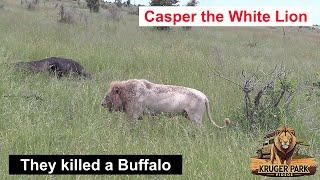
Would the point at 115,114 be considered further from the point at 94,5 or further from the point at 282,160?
the point at 94,5

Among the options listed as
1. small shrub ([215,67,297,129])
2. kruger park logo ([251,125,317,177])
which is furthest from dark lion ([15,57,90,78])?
kruger park logo ([251,125,317,177])

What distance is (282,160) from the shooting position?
15.8 ft

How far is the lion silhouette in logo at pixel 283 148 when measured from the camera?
190 inches

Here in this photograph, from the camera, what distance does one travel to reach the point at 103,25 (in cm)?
1753

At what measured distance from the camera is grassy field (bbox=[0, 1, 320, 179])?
16.8ft

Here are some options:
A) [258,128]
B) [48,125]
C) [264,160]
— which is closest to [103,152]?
[48,125]

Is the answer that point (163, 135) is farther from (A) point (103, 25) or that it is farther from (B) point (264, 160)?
(A) point (103, 25)

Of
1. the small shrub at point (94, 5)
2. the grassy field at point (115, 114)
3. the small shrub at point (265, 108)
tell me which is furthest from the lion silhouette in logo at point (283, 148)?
the small shrub at point (94, 5)

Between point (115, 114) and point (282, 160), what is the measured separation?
9.57 ft

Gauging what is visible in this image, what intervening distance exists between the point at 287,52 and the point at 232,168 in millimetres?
13448

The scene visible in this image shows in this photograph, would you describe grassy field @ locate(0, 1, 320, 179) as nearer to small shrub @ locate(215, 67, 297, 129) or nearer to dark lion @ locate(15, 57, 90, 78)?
small shrub @ locate(215, 67, 297, 129)

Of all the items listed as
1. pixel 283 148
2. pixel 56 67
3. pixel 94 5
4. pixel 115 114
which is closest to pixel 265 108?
pixel 283 148

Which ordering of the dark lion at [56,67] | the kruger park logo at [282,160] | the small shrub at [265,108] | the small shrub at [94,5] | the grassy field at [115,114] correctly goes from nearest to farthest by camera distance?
the kruger park logo at [282,160] → the grassy field at [115,114] → the small shrub at [265,108] → the dark lion at [56,67] → the small shrub at [94,5]

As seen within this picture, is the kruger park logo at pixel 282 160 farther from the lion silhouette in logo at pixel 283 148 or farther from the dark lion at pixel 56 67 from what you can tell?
the dark lion at pixel 56 67
